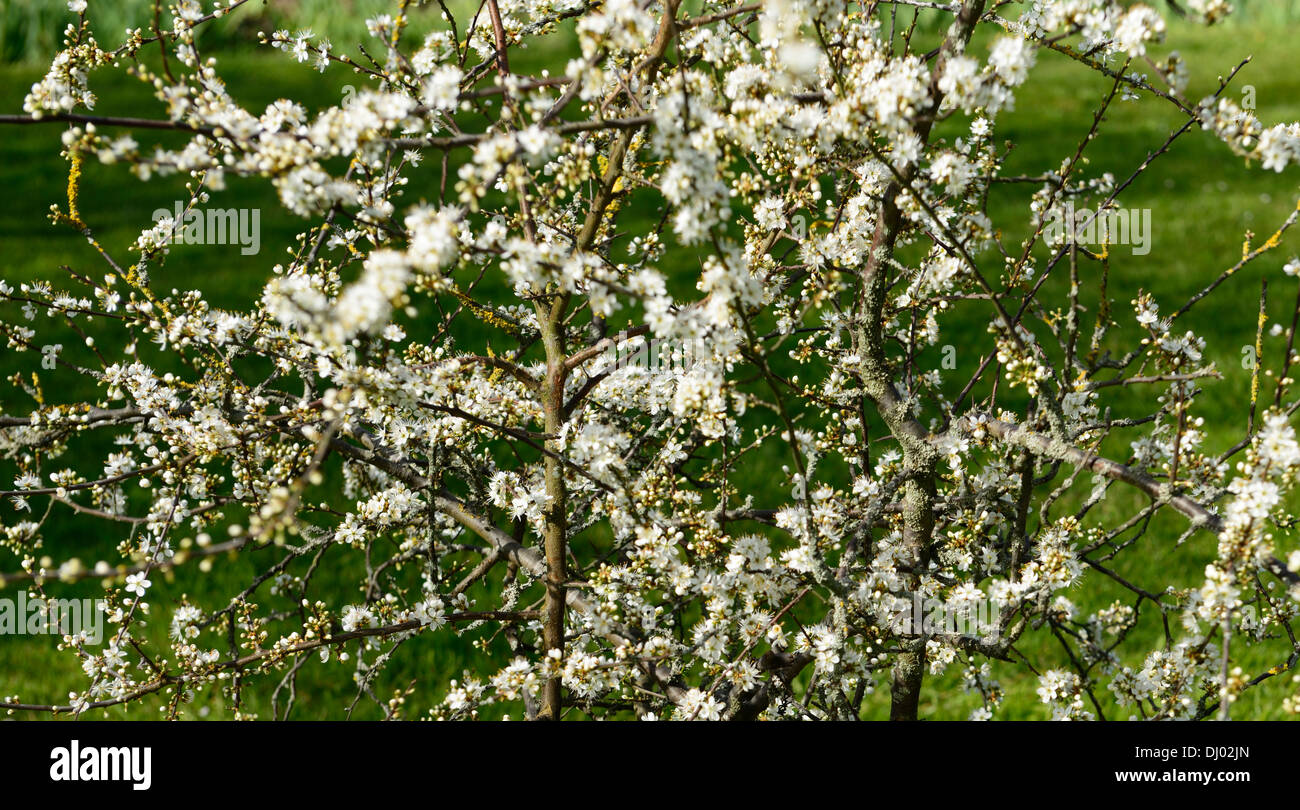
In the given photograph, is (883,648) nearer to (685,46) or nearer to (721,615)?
(721,615)

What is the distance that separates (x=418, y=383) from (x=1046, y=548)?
1.43 m

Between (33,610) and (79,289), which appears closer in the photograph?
(33,610)

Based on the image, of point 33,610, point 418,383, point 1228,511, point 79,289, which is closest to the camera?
point 1228,511

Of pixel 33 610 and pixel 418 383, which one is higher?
pixel 418 383

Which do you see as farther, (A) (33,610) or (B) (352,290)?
(A) (33,610)

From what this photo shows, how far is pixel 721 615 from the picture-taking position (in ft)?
7.14

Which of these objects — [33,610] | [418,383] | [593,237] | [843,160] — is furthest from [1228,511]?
[33,610]

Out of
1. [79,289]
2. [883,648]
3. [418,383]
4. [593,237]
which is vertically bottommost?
[883,648]

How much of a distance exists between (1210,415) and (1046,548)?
14.4ft

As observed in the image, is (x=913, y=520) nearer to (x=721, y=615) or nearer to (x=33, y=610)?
(x=721, y=615)

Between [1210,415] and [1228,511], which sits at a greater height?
[1210,415]
